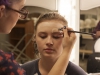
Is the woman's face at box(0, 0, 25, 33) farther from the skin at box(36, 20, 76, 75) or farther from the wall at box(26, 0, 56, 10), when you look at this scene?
the wall at box(26, 0, 56, 10)

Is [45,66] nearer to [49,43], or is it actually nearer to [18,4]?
[49,43]

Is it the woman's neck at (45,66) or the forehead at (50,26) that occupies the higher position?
the forehead at (50,26)

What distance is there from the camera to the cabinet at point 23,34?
109 cm

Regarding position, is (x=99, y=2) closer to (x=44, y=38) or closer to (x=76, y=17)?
(x=76, y=17)

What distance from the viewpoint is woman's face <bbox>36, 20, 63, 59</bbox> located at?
54 centimetres

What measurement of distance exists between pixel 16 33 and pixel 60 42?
2.28 feet

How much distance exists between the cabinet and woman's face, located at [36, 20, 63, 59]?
1.69 feet

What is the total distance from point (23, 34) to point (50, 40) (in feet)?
2.20

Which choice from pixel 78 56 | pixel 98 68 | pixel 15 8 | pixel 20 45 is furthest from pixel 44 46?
pixel 20 45

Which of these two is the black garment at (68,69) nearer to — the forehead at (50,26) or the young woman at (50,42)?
the young woman at (50,42)

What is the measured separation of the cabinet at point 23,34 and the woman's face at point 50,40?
1.69 feet

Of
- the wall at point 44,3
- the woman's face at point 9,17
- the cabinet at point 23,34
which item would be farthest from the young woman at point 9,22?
the cabinet at point 23,34

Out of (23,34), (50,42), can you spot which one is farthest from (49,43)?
(23,34)

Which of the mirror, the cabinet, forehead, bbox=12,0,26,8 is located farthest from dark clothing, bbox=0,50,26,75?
the cabinet
